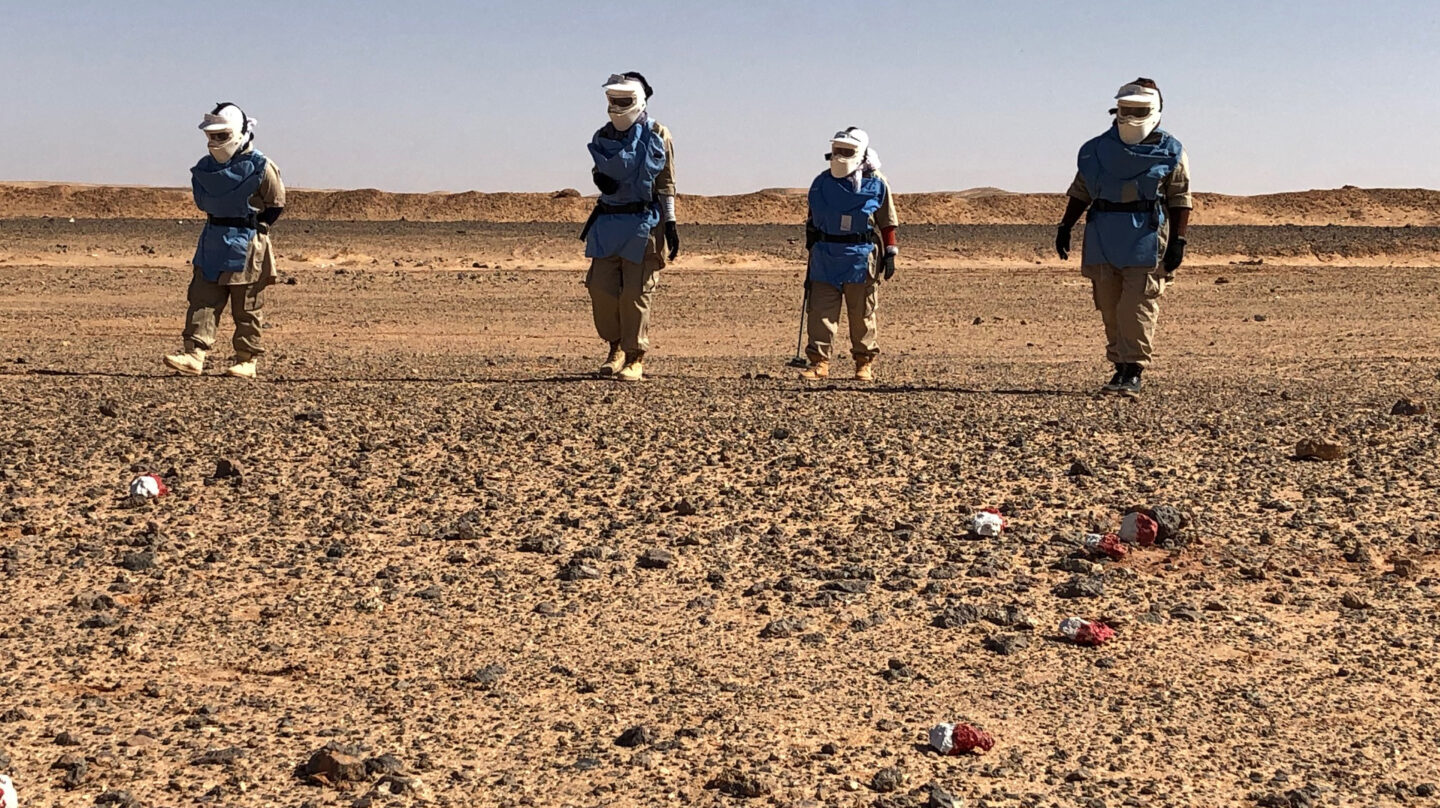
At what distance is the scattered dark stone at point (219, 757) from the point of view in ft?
14.8

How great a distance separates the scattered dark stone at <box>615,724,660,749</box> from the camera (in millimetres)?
4699

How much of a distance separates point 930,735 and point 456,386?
6.99 m

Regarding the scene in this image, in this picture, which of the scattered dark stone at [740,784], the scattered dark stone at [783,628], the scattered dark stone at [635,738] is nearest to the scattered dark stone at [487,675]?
the scattered dark stone at [635,738]

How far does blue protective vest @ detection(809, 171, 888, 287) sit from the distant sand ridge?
1418 inches

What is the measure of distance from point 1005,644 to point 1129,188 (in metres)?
5.76

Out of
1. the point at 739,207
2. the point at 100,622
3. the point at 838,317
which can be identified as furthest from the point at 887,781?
the point at 739,207

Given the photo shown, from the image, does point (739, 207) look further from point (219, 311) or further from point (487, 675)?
point (487, 675)

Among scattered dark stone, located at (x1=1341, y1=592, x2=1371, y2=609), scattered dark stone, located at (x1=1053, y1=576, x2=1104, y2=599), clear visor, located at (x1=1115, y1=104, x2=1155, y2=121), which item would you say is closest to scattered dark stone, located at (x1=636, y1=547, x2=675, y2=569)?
scattered dark stone, located at (x1=1053, y1=576, x2=1104, y2=599)

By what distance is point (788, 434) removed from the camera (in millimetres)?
9039

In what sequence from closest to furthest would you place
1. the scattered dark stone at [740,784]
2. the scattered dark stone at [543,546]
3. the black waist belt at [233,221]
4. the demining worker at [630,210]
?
the scattered dark stone at [740,784] < the scattered dark stone at [543,546] < the demining worker at [630,210] < the black waist belt at [233,221]

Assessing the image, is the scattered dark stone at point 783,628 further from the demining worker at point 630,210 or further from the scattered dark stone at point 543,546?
the demining worker at point 630,210

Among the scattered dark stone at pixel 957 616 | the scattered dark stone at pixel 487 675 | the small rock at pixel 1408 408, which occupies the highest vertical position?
the small rock at pixel 1408 408

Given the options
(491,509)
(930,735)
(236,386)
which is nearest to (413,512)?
(491,509)

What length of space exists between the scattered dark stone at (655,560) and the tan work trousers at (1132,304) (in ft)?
17.1
